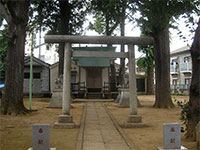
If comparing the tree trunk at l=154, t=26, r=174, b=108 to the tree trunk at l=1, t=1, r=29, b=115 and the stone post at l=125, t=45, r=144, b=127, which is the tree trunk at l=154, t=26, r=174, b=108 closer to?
the stone post at l=125, t=45, r=144, b=127

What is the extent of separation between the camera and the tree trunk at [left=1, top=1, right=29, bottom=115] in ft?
31.7

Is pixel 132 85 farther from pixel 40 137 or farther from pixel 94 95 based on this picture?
pixel 94 95

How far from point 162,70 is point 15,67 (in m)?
8.81

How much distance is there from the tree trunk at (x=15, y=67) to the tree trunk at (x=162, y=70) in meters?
8.14

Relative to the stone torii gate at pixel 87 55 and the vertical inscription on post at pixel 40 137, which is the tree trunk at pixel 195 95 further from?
the vertical inscription on post at pixel 40 137

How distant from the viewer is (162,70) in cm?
1346

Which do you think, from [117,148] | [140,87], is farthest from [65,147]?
[140,87]

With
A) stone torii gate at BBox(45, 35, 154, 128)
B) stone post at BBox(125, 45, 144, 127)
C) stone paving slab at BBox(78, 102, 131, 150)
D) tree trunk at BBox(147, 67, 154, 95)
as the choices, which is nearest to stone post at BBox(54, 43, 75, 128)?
stone torii gate at BBox(45, 35, 154, 128)

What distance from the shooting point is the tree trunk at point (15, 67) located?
9656 mm

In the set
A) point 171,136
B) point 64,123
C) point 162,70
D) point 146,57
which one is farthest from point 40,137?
point 146,57

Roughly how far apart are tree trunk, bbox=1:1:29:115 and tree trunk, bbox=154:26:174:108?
8.14 meters

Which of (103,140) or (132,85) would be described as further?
(132,85)

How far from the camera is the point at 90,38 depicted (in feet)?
24.9

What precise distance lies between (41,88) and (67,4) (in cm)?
1065
